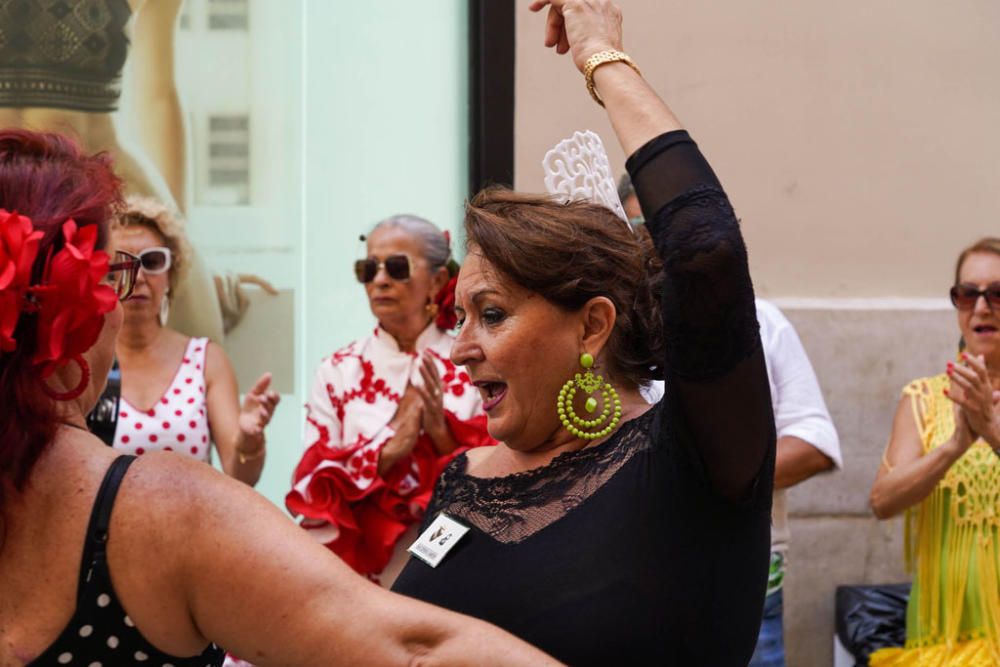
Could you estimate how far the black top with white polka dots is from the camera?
1.80 metres

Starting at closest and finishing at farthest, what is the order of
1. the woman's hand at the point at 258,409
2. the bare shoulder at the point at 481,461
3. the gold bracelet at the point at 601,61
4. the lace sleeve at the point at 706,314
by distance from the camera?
the lace sleeve at the point at 706,314 → the gold bracelet at the point at 601,61 → the bare shoulder at the point at 481,461 → the woman's hand at the point at 258,409

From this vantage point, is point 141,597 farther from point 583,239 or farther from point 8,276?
point 583,239

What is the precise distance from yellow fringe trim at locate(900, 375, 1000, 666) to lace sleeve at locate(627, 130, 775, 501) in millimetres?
2566

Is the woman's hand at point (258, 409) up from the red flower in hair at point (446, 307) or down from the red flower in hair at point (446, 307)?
down

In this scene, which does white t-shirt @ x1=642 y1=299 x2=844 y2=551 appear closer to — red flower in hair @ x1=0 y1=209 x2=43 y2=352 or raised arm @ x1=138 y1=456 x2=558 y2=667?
raised arm @ x1=138 y1=456 x2=558 y2=667

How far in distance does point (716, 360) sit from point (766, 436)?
0.51 ft

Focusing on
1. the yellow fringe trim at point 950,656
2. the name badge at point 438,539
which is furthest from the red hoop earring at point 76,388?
the yellow fringe trim at point 950,656

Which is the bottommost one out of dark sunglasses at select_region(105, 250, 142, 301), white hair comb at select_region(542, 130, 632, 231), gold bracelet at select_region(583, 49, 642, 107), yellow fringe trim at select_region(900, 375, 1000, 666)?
yellow fringe trim at select_region(900, 375, 1000, 666)

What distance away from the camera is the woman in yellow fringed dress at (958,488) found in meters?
4.32

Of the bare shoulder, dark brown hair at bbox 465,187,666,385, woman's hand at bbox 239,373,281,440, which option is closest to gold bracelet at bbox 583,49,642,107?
dark brown hair at bbox 465,187,666,385

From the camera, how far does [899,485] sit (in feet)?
15.0

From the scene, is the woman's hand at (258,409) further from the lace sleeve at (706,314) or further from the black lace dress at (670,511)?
the lace sleeve at (706,314)

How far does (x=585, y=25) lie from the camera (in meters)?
2.32

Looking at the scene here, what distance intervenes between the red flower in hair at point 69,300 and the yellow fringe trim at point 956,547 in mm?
3353
